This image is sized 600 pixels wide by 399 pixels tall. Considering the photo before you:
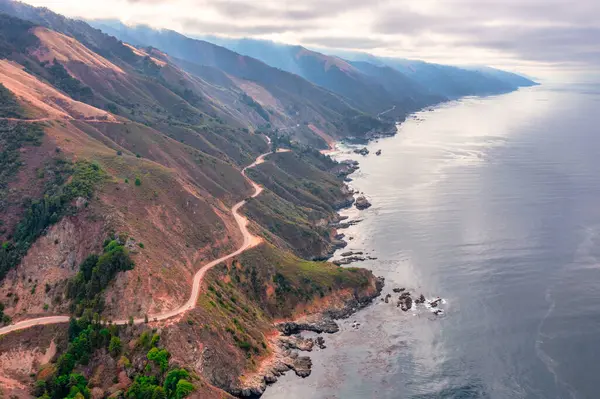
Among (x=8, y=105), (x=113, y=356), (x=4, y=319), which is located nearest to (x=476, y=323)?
(x=113, y=356)

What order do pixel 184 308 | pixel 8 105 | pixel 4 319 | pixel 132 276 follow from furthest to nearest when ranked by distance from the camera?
pixel 8 105, pixel 132 276, pixel 184 308, pixel 4 319

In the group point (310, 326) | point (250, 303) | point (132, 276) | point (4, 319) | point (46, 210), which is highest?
point (46, 210)

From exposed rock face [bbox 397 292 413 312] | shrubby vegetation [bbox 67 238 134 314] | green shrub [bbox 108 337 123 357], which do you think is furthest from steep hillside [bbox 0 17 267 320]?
exposed rock face [bbox 397 292 413 312]

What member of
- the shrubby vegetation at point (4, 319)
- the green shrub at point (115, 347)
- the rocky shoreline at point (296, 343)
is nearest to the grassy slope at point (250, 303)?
the rocky shoreline at point (296, 343)

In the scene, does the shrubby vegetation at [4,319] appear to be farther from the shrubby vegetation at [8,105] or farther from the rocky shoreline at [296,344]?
the shrubby vegetation at [8,105]

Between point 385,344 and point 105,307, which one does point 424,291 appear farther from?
point 105,307

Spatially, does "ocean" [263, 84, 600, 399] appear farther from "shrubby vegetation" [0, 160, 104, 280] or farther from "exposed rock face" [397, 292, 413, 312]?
"shrubby vegetation" [0, 160, 104, 280]

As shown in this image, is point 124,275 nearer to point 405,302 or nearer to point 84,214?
point 84,214
